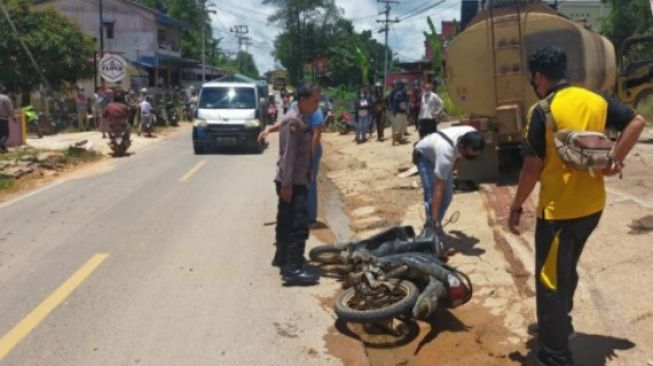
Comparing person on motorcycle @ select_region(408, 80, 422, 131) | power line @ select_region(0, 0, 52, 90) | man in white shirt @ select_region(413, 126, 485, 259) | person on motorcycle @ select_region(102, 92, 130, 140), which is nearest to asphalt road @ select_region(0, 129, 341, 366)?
man in white shirt @ select_region(413, 126, 485, 259)

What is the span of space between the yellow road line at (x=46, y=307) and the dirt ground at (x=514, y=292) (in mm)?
2426

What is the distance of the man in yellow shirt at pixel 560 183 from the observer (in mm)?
4133

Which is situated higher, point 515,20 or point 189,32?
point 189,32

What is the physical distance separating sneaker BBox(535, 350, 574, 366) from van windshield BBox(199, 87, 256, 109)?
1767 centimetres

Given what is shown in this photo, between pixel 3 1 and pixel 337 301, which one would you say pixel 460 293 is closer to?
pixel 337 301

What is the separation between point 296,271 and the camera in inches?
267

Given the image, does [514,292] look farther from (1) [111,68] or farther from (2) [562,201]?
(1) [111,68]

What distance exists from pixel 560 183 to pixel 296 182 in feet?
10.3

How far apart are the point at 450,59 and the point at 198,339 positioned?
7.88 metres

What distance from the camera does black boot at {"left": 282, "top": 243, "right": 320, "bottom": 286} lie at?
22.1 feet

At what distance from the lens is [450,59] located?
11.9 meters

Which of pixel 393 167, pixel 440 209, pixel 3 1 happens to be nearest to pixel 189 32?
pixel 3 1

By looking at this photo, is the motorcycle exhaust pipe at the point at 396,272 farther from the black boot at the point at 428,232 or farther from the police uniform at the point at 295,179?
the police uniform at the point at 295,179

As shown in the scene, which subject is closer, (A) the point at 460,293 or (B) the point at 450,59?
(A) the point at 460,293
